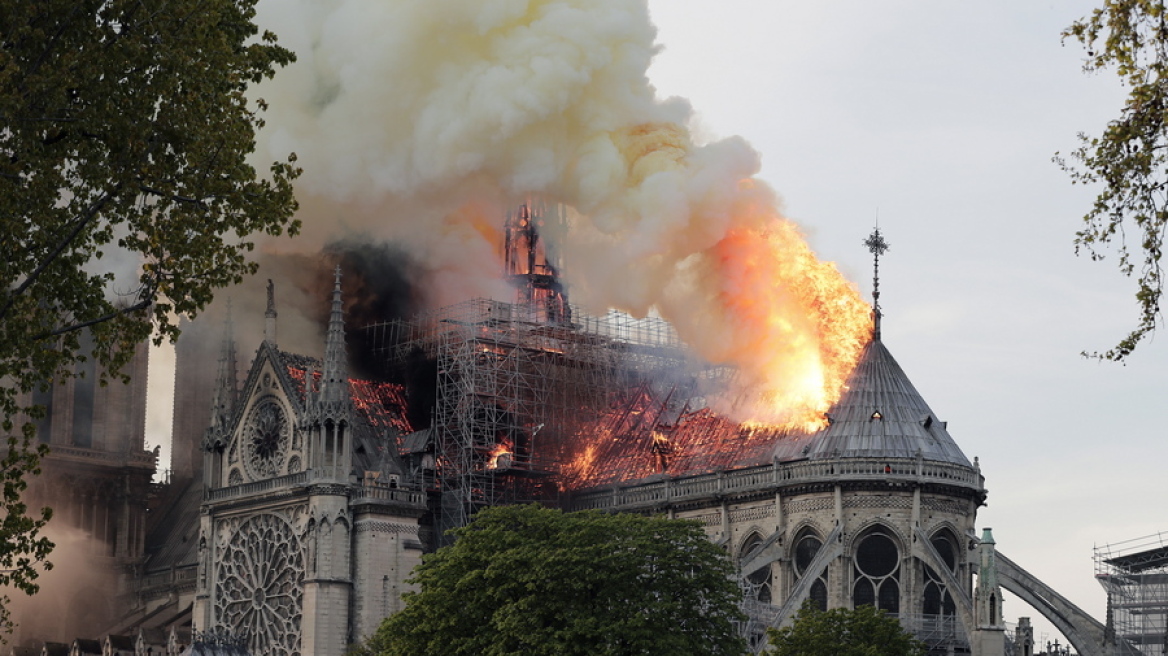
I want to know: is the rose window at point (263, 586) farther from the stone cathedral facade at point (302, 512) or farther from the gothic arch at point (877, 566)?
the gothic arch at point (877, 566)

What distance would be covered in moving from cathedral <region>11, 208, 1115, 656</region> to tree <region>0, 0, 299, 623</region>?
46.7 meters

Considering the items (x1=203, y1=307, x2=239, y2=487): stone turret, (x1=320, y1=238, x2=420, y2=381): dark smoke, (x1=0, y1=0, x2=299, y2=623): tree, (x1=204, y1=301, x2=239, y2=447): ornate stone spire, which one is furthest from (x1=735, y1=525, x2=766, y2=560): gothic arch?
(x1=0, y1=0, x2=299, y2=623): tree

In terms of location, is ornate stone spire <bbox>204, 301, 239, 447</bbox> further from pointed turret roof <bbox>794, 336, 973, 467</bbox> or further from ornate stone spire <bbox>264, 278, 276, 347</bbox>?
pointed turret roof <bbox>794, 336, 973, 467</bbox>

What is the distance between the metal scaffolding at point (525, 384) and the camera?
94.9 metres

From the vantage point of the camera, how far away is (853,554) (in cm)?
8500

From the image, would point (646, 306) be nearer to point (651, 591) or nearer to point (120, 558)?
point (651, 591)

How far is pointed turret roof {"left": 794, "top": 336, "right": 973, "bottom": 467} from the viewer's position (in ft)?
284

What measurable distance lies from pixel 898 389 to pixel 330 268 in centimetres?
3706

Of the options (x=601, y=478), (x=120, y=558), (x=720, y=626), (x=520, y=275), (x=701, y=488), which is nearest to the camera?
(x=720, y=626)

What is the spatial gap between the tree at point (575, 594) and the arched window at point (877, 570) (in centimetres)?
1417

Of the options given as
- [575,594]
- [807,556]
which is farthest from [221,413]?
[575,594]

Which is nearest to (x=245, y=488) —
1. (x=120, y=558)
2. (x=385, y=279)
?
(x=385, y=279)

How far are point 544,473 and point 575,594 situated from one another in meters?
27.9

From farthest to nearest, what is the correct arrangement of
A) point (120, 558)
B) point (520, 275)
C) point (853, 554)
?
1. point (120, 558)
2. point (520, 275)
3. point (853, 554)
